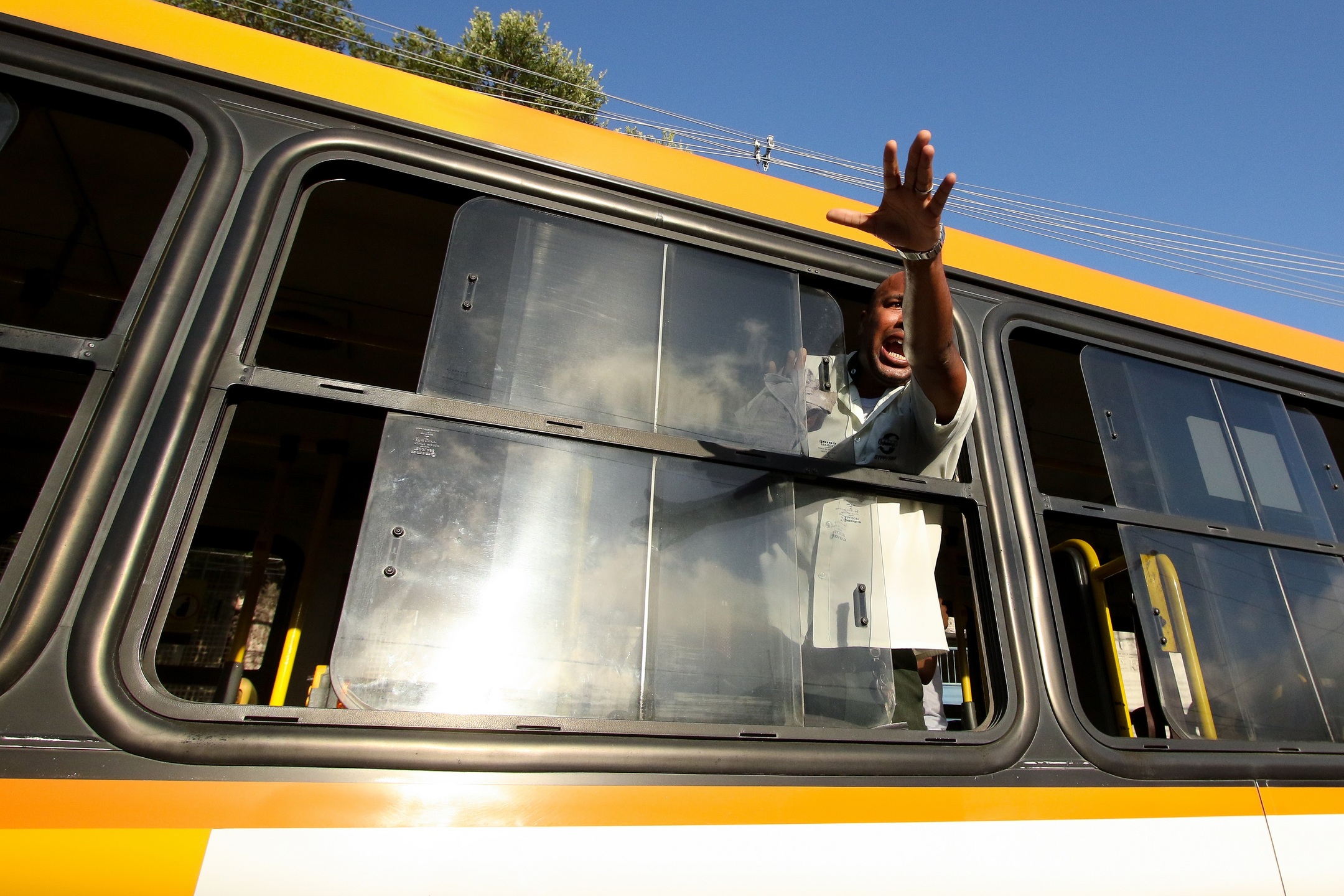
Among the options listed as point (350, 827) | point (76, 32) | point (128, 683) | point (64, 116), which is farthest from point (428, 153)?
point (350, 827)

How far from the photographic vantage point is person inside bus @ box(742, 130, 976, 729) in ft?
4.94

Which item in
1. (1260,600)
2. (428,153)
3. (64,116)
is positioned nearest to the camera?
(428,153)

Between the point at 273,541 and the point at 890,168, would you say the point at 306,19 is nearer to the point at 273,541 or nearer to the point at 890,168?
the point at 273,541

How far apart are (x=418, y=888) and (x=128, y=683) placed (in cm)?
47

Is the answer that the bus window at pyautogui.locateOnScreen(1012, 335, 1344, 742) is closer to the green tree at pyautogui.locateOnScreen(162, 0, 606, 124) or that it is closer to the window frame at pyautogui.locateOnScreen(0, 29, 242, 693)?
the window frame at pyautogui.locateOnScreen(0, 29, 242, 693)

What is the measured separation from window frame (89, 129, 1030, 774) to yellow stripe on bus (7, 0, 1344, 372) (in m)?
0.08

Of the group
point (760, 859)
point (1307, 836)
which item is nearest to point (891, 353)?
point (760, 859)

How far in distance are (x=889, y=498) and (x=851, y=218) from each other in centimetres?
58

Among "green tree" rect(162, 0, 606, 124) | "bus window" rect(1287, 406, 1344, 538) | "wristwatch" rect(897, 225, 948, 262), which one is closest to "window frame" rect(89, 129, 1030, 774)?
"wristwatch" rect(897, 225, 948, 262)

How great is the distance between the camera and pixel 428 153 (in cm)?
156

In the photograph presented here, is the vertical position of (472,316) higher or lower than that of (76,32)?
lower

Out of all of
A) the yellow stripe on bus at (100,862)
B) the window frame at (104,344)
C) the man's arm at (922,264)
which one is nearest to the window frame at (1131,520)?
the man's arm at (922,264)

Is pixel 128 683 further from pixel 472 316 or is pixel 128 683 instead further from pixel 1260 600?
pixel 1260 600

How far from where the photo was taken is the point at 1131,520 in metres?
1.86
